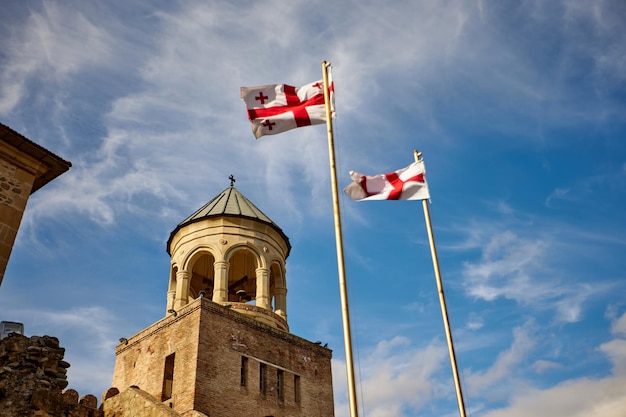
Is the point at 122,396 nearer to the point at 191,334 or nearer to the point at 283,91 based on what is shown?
the point at 191,334

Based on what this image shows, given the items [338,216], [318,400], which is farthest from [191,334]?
[338,216]

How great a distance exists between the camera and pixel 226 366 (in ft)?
73.4

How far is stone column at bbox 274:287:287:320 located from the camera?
86.6 ft

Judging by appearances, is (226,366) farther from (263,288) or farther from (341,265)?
(341,265)

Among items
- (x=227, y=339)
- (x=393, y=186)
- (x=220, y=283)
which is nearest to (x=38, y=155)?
(x=393, y=186)

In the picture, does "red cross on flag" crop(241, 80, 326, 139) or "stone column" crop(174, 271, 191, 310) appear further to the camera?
"stone column" crop(174, 271, 191, 310)

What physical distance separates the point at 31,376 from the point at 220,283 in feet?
37.7

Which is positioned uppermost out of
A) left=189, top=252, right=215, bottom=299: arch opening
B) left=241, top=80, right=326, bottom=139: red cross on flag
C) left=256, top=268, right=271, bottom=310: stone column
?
left=189, top=252, right=215, bottom=299: arch opening

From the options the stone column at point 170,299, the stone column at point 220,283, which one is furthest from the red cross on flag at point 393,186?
the stone column at point 170,299

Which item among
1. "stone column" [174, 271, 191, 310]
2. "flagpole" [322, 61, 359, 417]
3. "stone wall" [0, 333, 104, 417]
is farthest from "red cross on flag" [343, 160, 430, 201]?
"stone column" [174, 271, 191, 310]

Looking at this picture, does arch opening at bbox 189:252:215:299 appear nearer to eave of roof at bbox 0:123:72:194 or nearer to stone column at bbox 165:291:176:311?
stone column at bbox 165:291:176:311

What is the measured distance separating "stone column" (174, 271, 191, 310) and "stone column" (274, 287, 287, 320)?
3.79 metres

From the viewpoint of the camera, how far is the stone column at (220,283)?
24484 mm

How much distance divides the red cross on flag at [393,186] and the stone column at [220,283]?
10217 millimetres
